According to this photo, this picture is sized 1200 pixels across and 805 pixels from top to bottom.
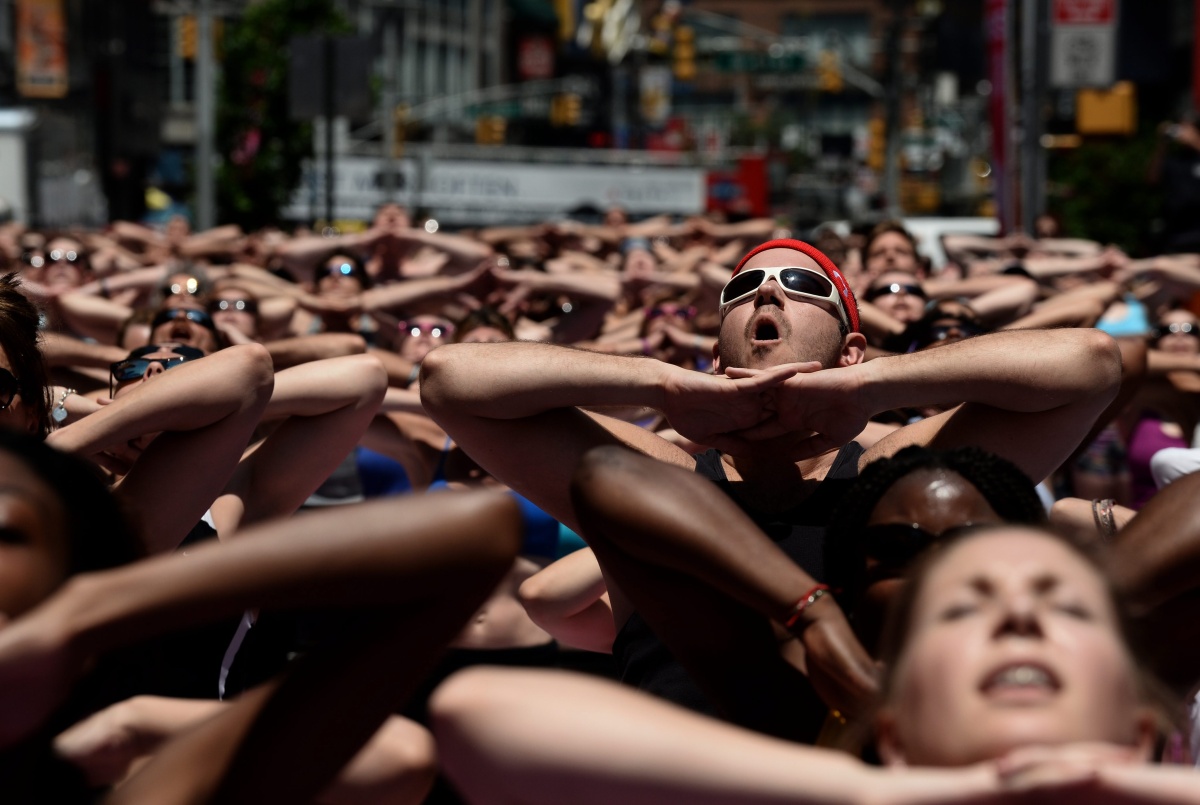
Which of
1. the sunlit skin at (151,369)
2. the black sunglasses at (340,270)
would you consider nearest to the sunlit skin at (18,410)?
the sunlit skin at (151,369)

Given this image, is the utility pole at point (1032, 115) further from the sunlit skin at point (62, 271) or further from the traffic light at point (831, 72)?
the traffic light at point (831, 72)

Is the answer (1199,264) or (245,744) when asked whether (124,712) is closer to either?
(245,744)

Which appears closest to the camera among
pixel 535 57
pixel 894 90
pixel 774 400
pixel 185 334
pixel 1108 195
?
pixel 774 400

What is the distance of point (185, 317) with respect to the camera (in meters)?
5.43

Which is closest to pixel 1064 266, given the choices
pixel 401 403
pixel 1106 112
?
pixel 401 403

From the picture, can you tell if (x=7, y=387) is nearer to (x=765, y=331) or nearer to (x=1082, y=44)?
(x=765, y=331)

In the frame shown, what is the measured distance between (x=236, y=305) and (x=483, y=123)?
52748 millimetres

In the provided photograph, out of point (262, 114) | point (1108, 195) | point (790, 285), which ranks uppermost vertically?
point (262, 114)

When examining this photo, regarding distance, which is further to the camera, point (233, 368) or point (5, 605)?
point (233, 368)

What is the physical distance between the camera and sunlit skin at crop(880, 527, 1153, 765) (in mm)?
2055

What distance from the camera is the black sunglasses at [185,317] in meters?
5.44

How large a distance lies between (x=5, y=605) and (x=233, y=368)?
1.30 metres

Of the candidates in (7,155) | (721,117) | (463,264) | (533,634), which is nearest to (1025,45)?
(463,264)

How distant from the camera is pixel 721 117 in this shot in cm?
9806
